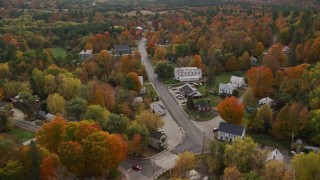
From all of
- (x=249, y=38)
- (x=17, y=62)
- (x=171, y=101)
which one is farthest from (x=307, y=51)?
(x=17, y=62)

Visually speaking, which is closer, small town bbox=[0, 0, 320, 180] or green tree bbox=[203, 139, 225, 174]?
small town bbox=[0, 0, 320, 180]

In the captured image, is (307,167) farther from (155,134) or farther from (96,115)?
(96,115)

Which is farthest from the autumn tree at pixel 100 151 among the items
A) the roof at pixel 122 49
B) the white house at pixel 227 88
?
the roof at pixel 122 49

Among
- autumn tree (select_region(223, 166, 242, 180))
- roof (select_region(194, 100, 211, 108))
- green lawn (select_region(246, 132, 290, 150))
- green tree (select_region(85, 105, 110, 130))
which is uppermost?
green tree (select_region(85, 105, 110, 130))

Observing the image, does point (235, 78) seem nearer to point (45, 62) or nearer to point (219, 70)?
point (219, 70)

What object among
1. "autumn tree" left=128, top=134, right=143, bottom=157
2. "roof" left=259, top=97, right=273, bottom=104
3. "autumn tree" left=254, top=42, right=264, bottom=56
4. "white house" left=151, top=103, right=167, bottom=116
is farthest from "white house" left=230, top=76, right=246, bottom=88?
"autumn tree" left=128, top=134, right=143, bottom=157

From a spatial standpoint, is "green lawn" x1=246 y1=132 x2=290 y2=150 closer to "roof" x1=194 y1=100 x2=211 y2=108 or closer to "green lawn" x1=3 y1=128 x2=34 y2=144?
"roof" x1=194 y1=100 x2=211 y2=108
